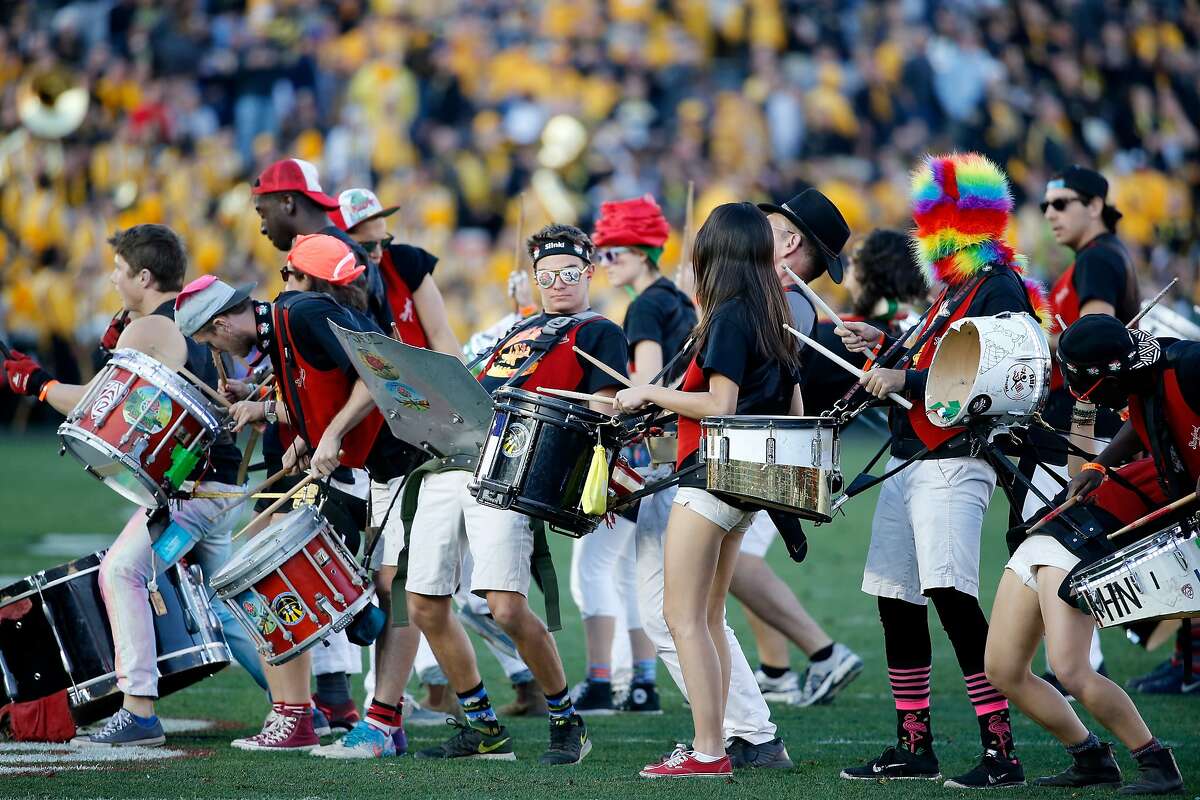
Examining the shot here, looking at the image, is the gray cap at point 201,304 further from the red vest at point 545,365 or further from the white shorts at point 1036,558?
the white shorts at point 1036,558

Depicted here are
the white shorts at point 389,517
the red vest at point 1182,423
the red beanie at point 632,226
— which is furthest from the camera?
the red beanie at point 632,226

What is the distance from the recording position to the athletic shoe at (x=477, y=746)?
18.2 ft

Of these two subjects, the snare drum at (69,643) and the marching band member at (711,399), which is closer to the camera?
the marching band member at (711,399)

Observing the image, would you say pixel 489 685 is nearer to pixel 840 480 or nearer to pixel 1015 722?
pixel 1015 722

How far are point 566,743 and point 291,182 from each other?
243 cm

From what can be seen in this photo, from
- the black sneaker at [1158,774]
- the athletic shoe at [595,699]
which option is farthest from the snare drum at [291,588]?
the black sneaker at [1158,774]

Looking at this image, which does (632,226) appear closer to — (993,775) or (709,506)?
(709,506)

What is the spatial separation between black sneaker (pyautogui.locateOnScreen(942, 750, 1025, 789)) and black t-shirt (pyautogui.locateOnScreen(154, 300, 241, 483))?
116 inches

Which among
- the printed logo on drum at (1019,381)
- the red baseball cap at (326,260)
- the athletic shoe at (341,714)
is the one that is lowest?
the athletic shoe at (341,714)

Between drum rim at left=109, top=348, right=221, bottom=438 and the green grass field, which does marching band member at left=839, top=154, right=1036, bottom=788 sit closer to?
the green grass field

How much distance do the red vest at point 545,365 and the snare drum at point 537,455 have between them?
16.8 inches

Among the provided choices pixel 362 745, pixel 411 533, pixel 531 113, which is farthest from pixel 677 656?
pixel 531 113

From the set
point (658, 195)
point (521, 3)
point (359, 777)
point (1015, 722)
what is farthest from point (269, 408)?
point (521, 3)

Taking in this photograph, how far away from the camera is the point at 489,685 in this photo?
7383 millimetres
